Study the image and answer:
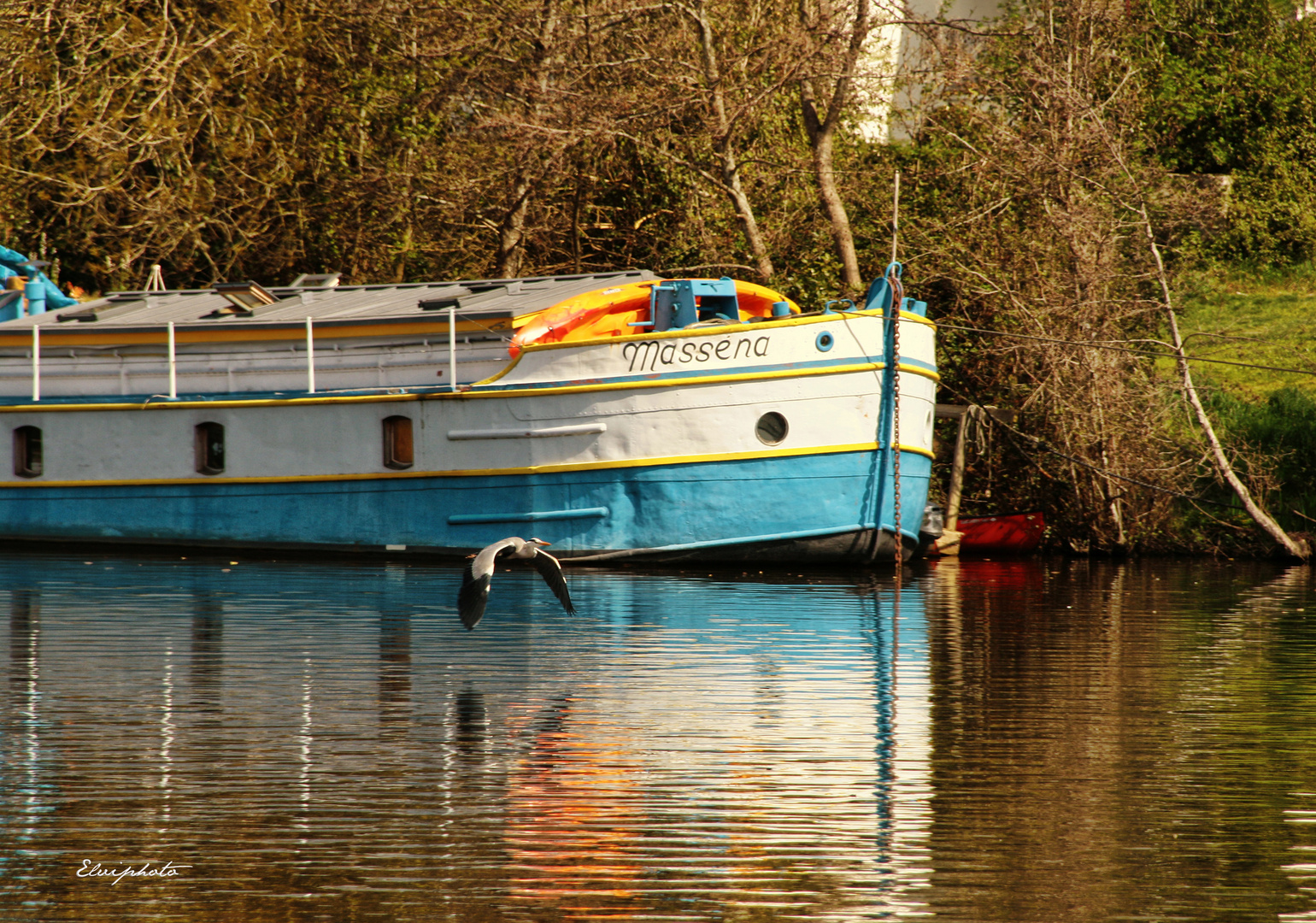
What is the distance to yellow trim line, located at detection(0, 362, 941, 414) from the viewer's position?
19.8 m

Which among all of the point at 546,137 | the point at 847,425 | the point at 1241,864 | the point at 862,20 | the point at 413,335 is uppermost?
the point at 862,20

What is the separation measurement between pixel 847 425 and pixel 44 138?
50.4 ft

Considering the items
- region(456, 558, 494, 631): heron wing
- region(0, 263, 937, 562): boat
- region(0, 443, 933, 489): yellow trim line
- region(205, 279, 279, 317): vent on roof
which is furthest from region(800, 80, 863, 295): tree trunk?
region(456, 558, 494, 631): heron wing

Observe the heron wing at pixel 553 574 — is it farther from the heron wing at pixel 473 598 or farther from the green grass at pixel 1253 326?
the green grass at pixel 1253 326

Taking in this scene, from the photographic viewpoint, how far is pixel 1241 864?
25.9 ft

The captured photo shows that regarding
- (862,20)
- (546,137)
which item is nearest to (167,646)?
(546,137)

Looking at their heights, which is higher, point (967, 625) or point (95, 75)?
point (95, 75)

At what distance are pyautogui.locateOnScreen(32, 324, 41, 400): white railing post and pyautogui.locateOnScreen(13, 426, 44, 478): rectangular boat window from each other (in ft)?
2.33

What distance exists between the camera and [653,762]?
9680mm

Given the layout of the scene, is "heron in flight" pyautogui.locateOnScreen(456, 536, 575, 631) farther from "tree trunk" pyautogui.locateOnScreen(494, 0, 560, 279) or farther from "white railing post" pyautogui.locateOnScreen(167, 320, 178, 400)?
"tree trunk" pyautogui.locateOnScreen(494, 0, 560, 279)

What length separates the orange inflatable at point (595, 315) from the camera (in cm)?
2033

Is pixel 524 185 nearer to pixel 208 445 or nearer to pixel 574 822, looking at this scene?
pixel 208 445

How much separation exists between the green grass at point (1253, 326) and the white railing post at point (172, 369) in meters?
15.1

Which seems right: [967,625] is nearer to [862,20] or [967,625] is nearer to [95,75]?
[862,20]
